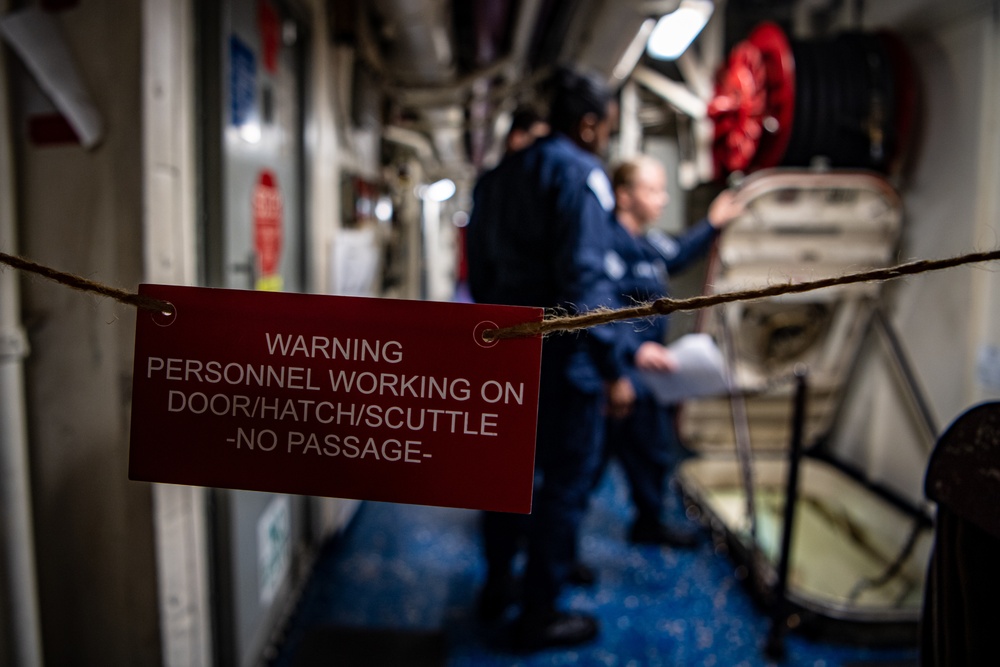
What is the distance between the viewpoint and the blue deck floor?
2043 millimetres

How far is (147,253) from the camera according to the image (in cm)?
118

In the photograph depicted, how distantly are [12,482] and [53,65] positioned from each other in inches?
30.9

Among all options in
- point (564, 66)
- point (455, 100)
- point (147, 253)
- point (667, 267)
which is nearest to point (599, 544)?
point (667, 267)

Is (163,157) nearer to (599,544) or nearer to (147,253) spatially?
(147,253)

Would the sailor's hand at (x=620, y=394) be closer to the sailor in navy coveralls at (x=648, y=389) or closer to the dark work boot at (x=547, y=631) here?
the sailor in navy coveralls at (x=648, y=389)

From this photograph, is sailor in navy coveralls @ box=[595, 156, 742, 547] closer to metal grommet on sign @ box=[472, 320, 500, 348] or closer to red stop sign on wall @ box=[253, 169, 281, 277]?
red stop sign on wall @ box=[253, 169, 281, 277]

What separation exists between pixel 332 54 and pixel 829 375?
118 inches

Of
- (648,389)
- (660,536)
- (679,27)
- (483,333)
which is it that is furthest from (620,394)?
(679,27)

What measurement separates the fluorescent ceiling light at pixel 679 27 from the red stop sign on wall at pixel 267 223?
1.74 meters

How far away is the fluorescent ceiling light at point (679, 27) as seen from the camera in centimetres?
238

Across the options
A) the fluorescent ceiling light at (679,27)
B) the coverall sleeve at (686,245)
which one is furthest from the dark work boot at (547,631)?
the fluorescent ceiling light at (679,27)

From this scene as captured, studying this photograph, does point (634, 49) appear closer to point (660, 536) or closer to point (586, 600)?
point (660, 536)

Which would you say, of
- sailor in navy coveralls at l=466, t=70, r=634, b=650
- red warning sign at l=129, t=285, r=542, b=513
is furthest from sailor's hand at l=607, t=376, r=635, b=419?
red warning sign at l=129, t=285, r=542, b=513

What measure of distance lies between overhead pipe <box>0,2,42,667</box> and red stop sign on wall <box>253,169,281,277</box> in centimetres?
72
